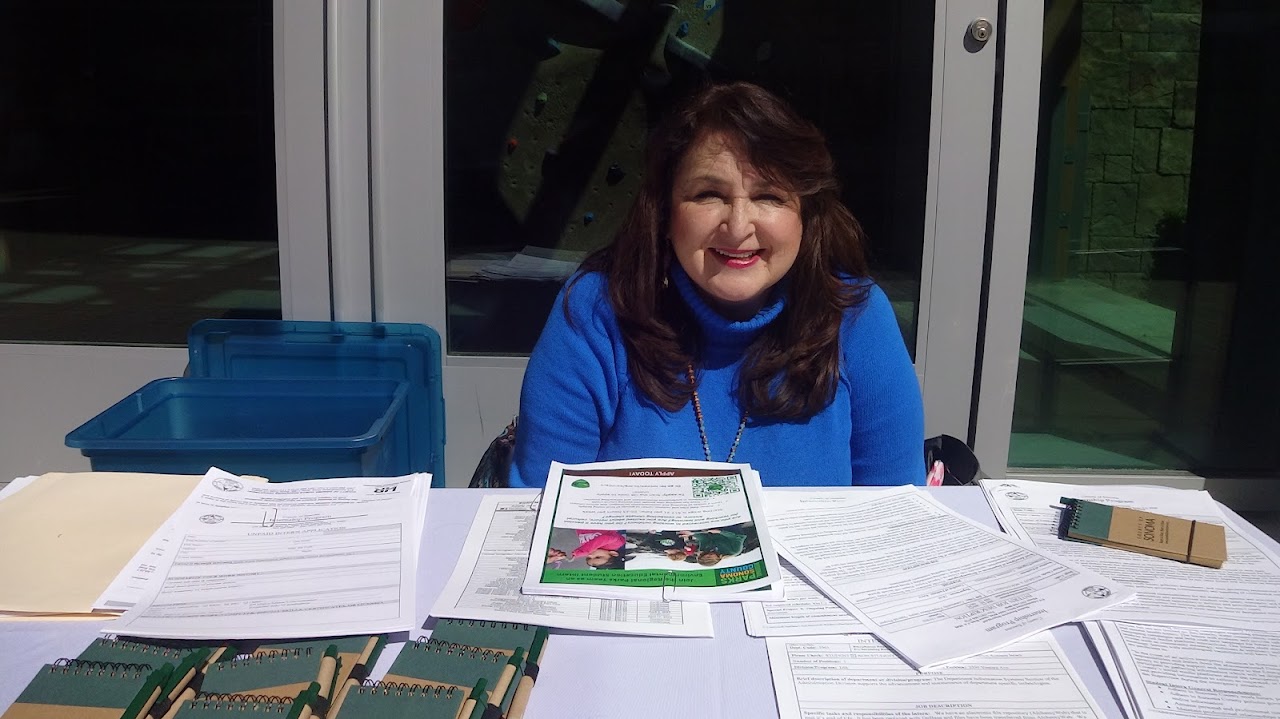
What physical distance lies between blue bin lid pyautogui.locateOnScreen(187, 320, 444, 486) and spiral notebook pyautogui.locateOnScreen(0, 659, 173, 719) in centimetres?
164

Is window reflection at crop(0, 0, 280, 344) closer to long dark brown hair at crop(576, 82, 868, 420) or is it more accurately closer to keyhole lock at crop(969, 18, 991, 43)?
long dark brown hair at crop(576, 82, 868, 420)

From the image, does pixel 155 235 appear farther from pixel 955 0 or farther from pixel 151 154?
pixel 955 0

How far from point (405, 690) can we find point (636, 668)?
206 mm

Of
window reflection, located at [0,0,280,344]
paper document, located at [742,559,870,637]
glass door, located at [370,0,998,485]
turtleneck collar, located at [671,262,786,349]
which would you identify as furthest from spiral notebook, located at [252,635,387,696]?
window reflection, located at [0,0,280,344]

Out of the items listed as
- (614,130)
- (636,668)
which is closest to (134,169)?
(614,130)

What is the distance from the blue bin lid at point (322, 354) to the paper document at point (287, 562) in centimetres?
128

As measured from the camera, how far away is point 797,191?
5.55 feet

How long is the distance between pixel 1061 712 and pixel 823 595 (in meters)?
0.25

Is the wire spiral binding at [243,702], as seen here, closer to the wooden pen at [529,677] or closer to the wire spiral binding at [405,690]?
the wire spiral binding at [405,690]

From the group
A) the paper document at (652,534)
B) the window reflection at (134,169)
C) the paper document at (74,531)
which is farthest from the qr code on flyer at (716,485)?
the window reflection at (134,169)

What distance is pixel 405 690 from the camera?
0.79 m

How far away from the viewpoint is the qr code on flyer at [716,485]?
117 cm

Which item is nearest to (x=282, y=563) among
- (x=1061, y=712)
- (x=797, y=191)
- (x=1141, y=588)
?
(x=1061, y=712)

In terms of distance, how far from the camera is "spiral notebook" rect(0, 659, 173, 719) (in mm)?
760
